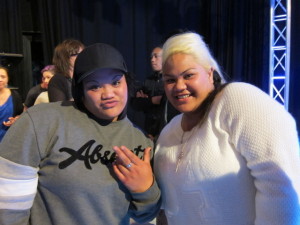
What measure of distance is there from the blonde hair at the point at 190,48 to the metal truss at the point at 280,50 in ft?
11.3

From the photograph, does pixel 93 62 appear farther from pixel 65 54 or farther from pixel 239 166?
pixel 65 54

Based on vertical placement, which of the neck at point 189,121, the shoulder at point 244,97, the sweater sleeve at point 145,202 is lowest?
the sweater sleeve at point 145,202

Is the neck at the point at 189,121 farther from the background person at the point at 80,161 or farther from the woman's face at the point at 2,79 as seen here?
the woman's face at the point at 2,79

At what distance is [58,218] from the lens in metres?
0.87

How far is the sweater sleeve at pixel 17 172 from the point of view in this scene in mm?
814

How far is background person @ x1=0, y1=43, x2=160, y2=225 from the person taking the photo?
83 centimetres

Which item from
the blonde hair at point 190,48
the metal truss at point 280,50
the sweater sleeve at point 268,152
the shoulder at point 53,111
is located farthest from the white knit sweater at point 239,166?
the metal truss at point 280,50

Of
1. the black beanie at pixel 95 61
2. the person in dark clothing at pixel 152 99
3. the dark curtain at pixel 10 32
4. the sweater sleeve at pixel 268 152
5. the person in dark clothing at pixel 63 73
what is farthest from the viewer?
the dark curtain at pixel 10 32

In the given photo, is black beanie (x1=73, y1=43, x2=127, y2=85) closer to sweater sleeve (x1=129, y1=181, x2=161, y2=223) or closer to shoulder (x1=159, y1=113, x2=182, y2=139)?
shoulder (x1=159, y1=113, x2=182, y2=139)

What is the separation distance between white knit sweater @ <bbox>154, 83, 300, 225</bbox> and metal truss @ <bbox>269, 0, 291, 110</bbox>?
3.52m

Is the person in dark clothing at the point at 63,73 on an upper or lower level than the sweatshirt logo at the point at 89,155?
upper

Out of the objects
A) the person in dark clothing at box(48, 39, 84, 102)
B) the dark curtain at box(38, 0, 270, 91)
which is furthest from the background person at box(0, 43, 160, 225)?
the dark curtain at box(38, 0, 270, 91)

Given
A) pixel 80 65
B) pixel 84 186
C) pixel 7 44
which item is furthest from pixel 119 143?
pixel 7 44

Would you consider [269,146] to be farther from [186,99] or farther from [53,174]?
[53,174]
